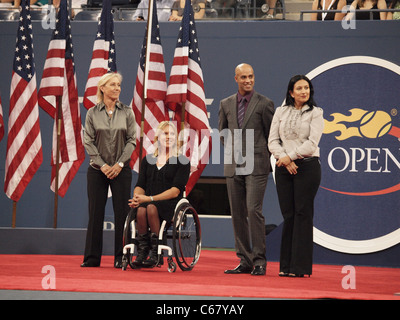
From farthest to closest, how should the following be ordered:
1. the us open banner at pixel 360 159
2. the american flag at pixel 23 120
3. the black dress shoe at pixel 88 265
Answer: the us open banner at pixel 360 159 → the american flag at pixel 23 120 → the black dress shoe at pixel 88 265

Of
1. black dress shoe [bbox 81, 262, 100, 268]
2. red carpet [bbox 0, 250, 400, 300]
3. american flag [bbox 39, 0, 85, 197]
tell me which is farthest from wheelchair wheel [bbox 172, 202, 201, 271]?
american flag [bbox 39, 0, 85, 197]

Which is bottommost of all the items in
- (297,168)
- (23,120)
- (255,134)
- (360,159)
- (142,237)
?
(142,237)

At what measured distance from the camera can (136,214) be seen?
5426 mm

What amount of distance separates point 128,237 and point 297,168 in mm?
1344

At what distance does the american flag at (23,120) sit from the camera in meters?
6.77

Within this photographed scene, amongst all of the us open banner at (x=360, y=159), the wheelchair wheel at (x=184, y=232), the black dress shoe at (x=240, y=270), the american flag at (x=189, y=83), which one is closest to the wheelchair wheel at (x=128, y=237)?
the wheelchair wheel at (x=184, y=232)

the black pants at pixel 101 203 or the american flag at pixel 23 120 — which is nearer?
the black pants at pixel 101 203

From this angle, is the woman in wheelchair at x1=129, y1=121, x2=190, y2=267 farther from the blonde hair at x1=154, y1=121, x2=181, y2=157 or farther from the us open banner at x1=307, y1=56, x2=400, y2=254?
the us open banner at x1=307, y1=56, x2=400, y2=254

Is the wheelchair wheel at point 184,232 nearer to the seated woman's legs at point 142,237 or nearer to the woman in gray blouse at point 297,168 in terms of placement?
the seated woman's legs at point 142,237

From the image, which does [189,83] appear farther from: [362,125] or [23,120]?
[362,125]

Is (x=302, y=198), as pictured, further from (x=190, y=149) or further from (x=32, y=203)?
(x=32, y=203)

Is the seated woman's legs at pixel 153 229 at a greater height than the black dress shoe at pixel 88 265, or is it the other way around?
the seated woman's legs at pixel 153 229

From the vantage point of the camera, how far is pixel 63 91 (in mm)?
6730

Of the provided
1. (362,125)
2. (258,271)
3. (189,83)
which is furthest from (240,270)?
(362,125)
